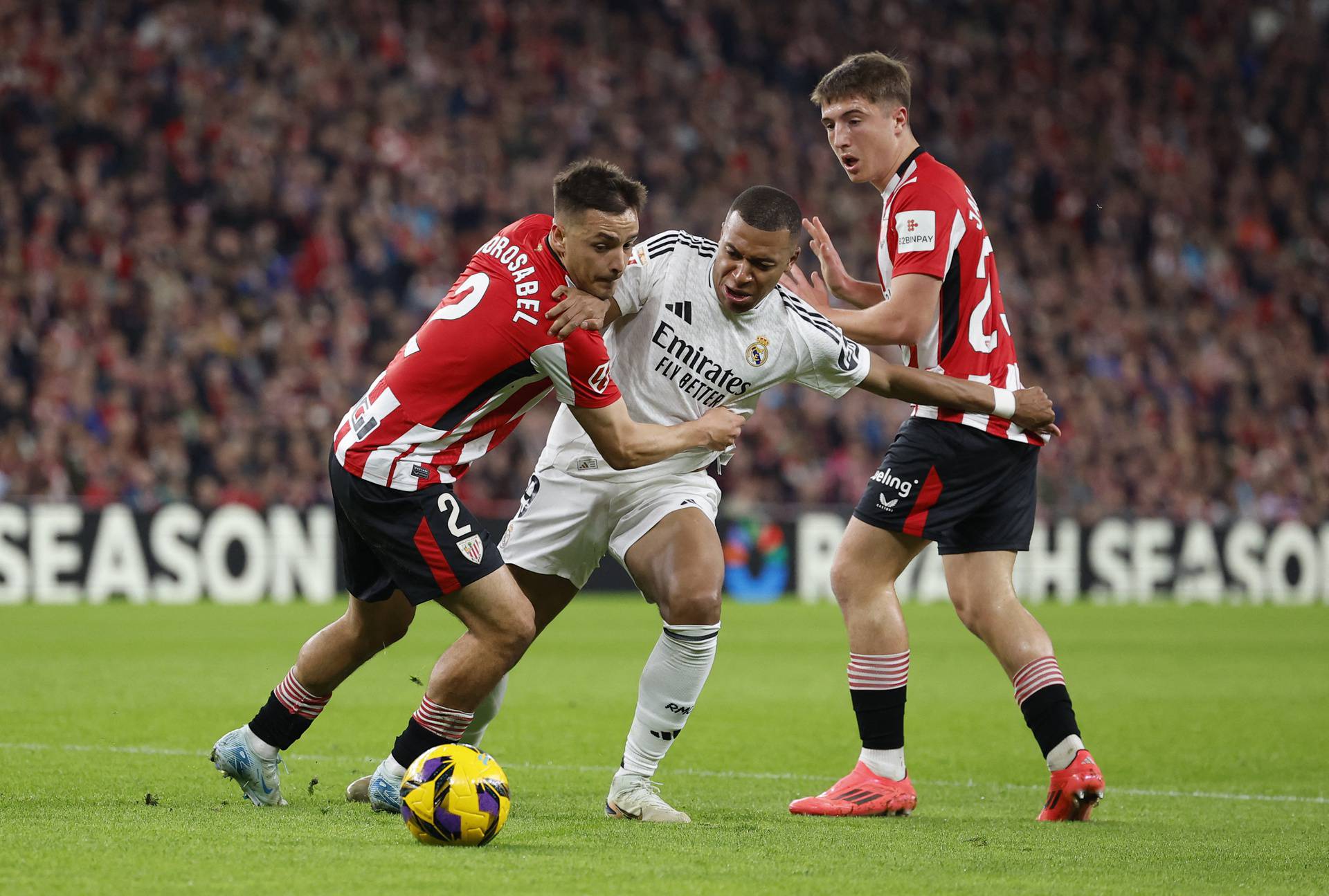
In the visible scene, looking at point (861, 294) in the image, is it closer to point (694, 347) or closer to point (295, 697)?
point (694, 347)

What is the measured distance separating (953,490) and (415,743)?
6.84 feet

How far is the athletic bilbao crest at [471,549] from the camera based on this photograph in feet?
17.0

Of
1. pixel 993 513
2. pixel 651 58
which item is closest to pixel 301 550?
pixel 651 58

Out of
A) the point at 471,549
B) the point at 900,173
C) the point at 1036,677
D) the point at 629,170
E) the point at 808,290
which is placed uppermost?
the point at 629,170

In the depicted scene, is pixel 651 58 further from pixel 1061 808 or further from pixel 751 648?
pixel 1061 808

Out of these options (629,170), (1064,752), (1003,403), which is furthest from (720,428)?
(629,170)

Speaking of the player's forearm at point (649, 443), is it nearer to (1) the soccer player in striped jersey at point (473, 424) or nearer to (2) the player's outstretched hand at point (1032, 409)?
(1) the soccer player in striped jersey at point (473, 424)

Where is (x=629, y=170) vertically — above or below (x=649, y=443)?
above

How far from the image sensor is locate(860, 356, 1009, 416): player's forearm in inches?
228

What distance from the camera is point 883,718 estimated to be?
19.6ft

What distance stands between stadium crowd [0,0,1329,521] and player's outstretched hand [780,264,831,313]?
1234 centimetres

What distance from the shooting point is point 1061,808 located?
570 cm

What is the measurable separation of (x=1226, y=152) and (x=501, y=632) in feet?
79.6

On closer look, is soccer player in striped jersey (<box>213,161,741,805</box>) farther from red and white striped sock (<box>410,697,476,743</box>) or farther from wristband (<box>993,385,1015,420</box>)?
wristband (<box>993,385,1015,420</box>)
